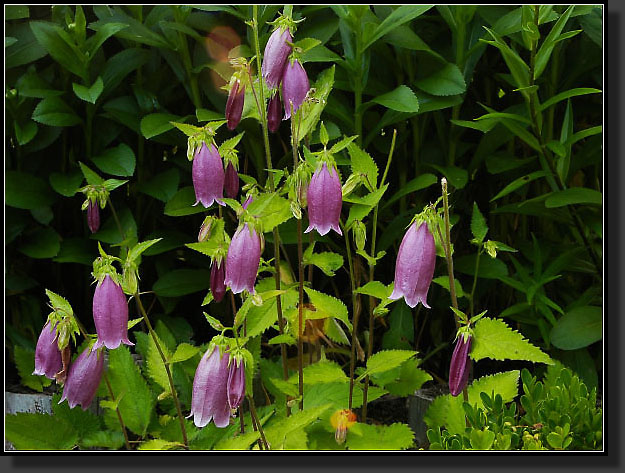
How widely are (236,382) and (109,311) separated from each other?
10.0 inches

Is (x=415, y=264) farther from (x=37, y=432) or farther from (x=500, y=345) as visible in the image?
(x=37, y=432)

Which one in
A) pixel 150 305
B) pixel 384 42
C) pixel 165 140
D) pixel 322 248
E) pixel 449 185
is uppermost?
pixel 384 42

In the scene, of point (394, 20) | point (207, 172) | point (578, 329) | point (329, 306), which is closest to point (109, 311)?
point (207, 172)

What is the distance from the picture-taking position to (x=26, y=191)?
196 centimetres

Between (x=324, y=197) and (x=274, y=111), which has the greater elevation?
(x=274, y=111)

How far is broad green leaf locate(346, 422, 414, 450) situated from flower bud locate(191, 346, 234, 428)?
0.31 m

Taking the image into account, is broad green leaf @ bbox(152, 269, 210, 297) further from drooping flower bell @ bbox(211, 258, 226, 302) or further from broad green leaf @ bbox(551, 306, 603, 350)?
broad green leaf @ bbox(551, 306, 603, 350)

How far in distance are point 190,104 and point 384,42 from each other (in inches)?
23.4

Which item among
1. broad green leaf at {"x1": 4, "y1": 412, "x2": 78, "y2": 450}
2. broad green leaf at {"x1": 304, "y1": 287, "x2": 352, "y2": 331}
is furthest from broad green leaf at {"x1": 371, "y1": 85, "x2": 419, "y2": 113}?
broad green leaf at {"x1": 4, "y1": 412, "x2": 78, "y2": 450}

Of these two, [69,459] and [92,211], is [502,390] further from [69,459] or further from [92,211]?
[92,211]

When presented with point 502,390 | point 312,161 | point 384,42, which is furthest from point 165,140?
point 502,390

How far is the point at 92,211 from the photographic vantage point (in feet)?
5.49

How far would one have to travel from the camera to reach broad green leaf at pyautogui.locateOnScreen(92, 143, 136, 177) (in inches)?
73.2

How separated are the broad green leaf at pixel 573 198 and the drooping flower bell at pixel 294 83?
0.73 meters
